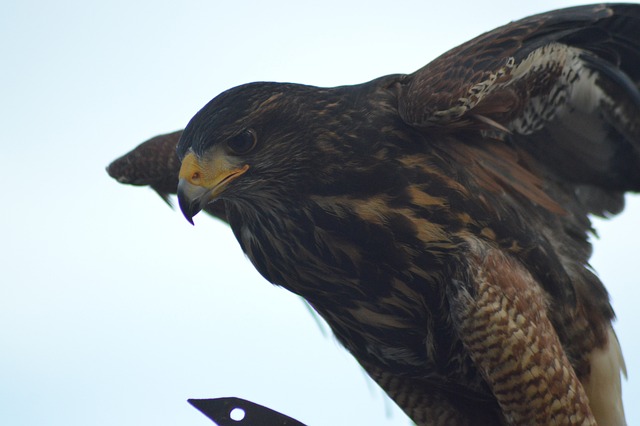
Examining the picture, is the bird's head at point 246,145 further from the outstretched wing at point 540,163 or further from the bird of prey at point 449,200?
the outstretched wing at point 540,163

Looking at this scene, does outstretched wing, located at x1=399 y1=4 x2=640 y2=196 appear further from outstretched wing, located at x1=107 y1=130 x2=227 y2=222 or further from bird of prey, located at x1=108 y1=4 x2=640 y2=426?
outstretched wing, located at x1=107 y1=130 x2=227 y2=222

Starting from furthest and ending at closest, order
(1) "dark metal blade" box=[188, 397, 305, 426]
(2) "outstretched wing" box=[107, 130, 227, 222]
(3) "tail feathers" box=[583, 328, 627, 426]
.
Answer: (2) "outstretched wing" box=[107, 130, 227, 222], (3) "tail feathers" box=[583, 328, 627, 426], (1) "dark metal blade" box=[188, 397, 305, 426]

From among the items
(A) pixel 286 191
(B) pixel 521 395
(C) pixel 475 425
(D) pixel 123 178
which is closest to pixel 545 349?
(B) pixel 521 395

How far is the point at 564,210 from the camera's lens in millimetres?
5293

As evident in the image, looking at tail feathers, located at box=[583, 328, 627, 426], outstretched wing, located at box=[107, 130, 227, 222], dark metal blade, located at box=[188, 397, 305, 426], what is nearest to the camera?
dark metal blade, located at box=[188, 397, 305, 426]

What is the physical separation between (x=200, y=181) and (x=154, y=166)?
1756 mm

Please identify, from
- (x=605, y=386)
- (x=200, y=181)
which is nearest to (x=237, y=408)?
(x=200, y=181)

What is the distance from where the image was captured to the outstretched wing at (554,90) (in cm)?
452

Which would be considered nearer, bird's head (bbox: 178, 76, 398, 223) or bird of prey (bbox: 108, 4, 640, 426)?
bird of prey (bbox: 108, 4, 640, 426)

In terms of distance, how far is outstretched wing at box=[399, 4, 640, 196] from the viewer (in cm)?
452

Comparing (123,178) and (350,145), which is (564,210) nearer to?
(350,145)

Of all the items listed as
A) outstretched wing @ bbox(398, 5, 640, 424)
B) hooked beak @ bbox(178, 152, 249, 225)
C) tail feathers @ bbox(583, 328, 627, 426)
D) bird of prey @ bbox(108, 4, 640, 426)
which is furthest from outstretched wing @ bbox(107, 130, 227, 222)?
tail feathers @ bbox(583, 328, 627, 426)

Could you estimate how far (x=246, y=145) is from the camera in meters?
4.67

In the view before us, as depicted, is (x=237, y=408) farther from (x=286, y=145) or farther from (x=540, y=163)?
(x=540, y=163)
